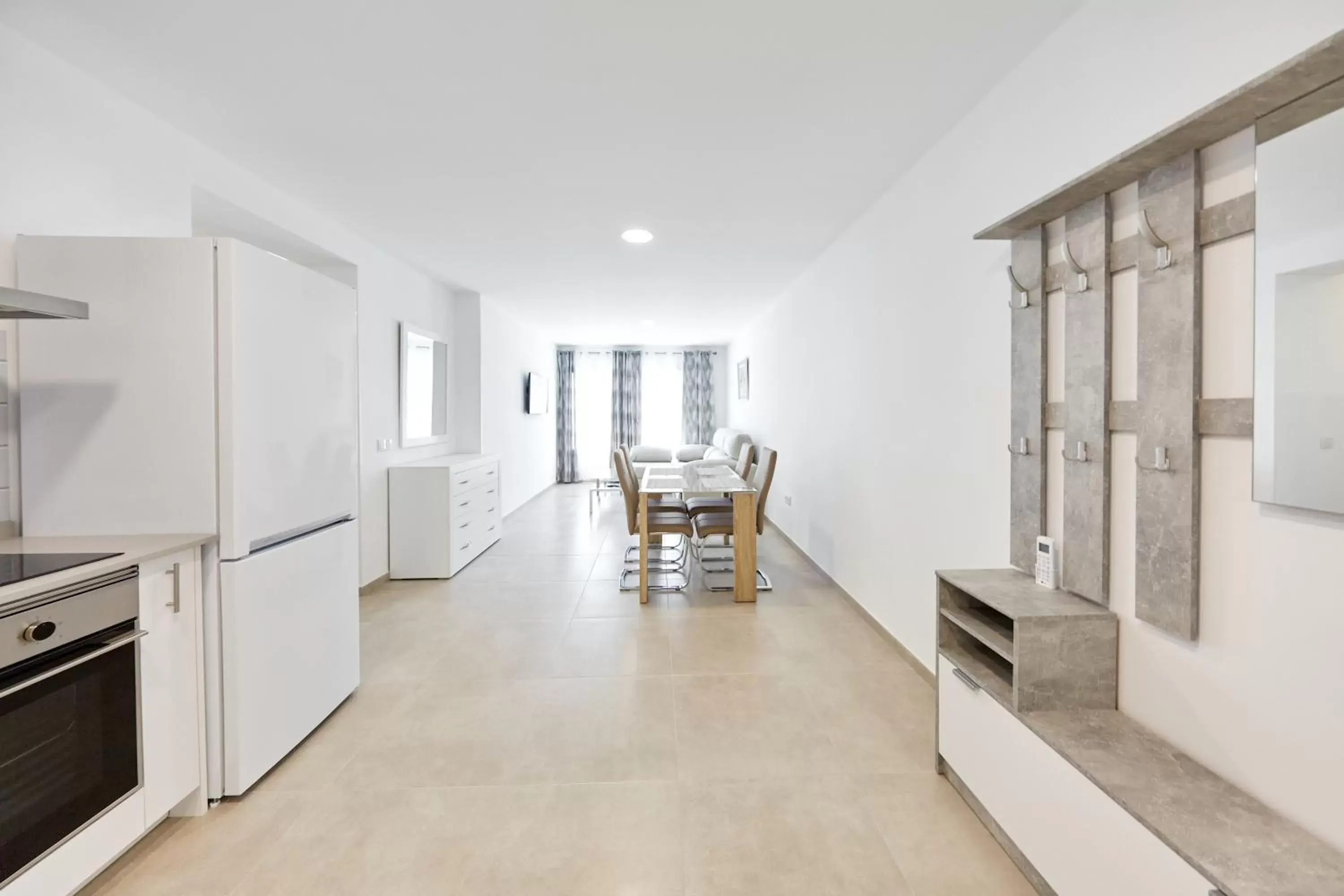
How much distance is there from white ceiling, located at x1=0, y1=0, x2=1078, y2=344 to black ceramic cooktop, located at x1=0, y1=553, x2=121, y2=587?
1597 mm

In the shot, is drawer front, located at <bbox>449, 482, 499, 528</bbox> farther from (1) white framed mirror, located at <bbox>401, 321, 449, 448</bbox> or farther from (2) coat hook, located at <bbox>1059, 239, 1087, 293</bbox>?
(2) coat hook, located at <bbox>1059, 239, 1087, 293</bbox>

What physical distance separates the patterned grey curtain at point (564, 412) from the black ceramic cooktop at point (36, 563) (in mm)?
8529

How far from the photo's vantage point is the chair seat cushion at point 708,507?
444 cm

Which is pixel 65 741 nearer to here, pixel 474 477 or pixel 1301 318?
pixel 1301 318

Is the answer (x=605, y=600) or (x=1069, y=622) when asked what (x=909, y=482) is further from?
(x=605, y=600)

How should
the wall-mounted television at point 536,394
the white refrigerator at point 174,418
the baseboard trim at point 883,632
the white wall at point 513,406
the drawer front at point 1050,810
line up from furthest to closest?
the wall-mounted television at point 536,394 < the white wall at point 513,406 < the baseboard trim at point 883,632 < the white refrigerator at point 174,418 < the drawer front at point 1050,810

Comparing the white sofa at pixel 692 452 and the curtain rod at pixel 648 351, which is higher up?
the curtain rod at pixel 648 351

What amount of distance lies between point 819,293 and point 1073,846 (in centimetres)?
384

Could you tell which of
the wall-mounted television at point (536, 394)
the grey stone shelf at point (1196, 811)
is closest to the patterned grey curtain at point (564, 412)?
the wall-mounted television at point (536, 394)

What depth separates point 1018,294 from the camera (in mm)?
2006

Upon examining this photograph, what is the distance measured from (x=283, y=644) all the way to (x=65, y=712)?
0.66 meters

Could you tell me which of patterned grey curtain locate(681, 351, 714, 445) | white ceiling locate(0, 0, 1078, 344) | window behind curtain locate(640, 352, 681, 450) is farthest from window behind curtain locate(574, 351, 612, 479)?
white ceiling locate(0, 0, 1078, 344)

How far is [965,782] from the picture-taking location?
1846 mm

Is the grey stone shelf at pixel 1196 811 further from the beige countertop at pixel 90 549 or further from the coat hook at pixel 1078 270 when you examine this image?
the beige countertop at pixel 90 549
